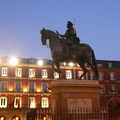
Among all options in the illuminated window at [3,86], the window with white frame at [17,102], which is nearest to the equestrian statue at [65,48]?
the window with white frame at [17,102]

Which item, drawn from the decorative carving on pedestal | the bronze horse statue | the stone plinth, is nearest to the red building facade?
the bronze horse statue

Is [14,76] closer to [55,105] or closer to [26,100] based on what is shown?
[26,100]

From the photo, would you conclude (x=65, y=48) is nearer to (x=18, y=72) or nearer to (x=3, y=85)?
(x=3, y=85)

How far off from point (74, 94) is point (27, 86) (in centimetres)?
3435

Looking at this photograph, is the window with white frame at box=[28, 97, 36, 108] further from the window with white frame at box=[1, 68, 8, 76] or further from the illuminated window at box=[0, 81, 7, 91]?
the window with white frame at box=[1, 68, 8, 76]

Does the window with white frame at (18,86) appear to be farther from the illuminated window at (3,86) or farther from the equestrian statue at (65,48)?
the equestrian statue at (65,48)

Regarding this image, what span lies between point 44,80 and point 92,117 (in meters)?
35.7

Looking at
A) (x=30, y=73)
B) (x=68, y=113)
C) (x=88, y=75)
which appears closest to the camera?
(x=68, y=113)

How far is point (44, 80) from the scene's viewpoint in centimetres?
4597

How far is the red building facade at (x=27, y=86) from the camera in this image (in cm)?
4219

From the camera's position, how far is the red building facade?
1661 inches

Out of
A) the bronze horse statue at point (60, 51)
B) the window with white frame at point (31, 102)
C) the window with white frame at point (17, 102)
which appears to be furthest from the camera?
the window with white frame at point (31, 102)

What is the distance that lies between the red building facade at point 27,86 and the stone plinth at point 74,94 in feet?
106

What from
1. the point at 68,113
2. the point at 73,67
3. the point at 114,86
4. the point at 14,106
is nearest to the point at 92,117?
the point at 68,113
